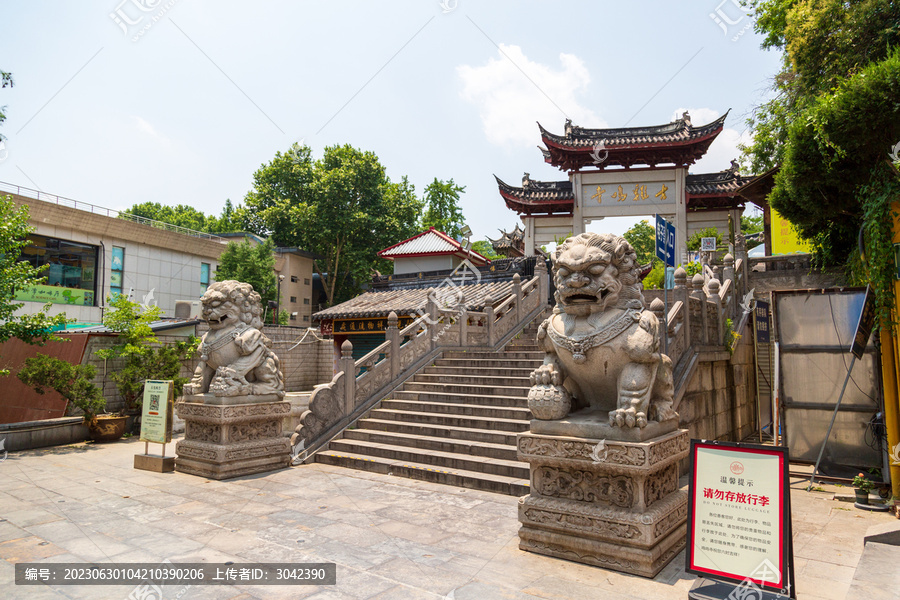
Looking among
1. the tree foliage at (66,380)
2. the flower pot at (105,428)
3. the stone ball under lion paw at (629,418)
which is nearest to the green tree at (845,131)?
the stone ball under lion paw at (629,418)

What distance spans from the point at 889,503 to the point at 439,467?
461cm

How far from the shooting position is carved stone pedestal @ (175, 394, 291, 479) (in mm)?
6395

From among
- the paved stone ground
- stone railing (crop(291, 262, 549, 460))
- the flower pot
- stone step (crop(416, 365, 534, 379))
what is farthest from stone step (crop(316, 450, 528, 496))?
the flower pot

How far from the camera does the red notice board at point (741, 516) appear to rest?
2.81 meters

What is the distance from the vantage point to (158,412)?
670 cm

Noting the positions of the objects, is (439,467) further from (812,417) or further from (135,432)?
(135,432)

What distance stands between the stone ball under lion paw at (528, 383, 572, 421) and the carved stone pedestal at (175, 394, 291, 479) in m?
4.12

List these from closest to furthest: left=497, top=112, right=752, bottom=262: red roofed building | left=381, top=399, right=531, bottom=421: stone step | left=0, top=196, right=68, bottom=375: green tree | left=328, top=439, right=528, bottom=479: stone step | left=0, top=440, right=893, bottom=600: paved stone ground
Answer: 1. left=0, top=440, right=893, bottom=600: paved stone ground
2. left=328, top=439, right=528, bottom=479: stone step
3. left=381, top=399, right=531, bottom=421: stone step
4. left=0, top=196, right=68, bottom=375: green tree
5. left=497, top=112, right=752, bottom=262: red roofed building

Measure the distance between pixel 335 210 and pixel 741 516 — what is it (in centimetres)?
2727

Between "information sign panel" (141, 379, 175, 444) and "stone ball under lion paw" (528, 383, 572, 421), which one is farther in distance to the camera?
"information sign panel" (141, 379, 175, 444)

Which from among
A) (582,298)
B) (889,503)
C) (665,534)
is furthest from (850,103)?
(665,534)

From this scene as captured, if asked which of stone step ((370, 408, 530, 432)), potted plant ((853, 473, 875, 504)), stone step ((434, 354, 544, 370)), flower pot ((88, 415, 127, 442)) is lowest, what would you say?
flower pot ((88, 415, 127, 442))

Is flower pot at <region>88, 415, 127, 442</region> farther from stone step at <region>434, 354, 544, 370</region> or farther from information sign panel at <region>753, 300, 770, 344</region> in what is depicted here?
information sign panel at <region>753, 300, 770, 344</region>

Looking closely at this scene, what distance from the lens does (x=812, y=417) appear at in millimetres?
6371
